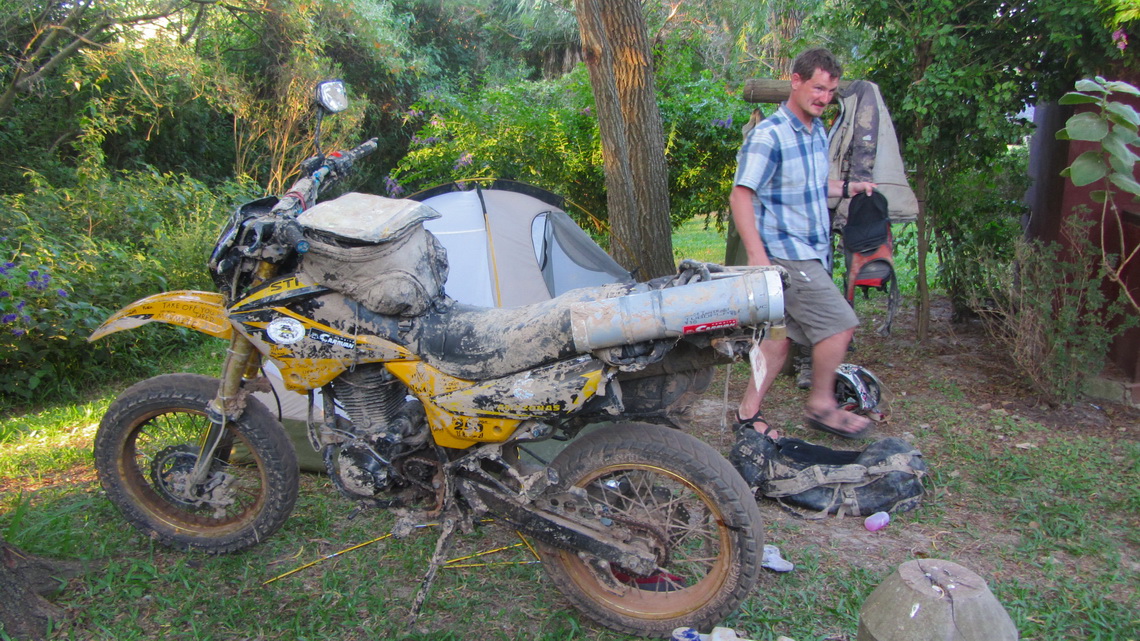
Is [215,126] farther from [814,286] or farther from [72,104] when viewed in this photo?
[814,286]

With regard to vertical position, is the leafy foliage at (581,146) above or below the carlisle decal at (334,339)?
above

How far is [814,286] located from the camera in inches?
144

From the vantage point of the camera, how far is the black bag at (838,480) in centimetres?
323

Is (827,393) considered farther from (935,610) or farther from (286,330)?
(286,330)

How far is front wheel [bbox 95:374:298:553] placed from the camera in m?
2.85

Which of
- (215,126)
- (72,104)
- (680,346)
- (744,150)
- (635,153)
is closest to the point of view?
(680,346)

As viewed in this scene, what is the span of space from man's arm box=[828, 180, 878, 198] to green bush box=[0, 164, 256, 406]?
4477 millimetres

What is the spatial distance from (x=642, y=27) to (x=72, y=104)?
7878 millimetres

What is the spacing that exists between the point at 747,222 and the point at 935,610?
2.13 metres

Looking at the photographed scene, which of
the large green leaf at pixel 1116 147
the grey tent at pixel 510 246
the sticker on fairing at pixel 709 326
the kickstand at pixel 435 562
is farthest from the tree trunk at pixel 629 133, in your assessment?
the sticker on fairing at pixel 709 326

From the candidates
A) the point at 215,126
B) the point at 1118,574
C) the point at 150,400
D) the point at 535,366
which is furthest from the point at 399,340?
the point at 215,126

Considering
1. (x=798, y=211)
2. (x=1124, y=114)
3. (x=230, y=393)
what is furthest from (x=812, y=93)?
(x=230, y=393)

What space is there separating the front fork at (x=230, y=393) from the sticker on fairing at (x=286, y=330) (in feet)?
0.70

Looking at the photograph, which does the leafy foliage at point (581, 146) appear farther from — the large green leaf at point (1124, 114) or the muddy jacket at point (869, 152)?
the large green leaf at point (1124, 114)
